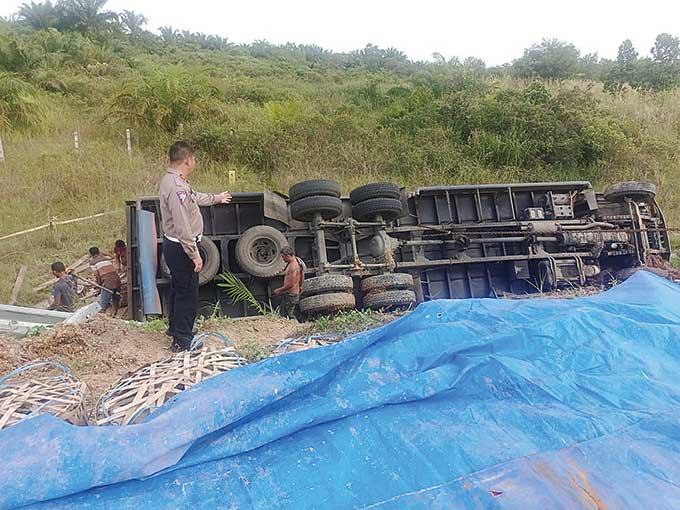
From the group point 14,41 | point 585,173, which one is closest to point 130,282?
point 585,173

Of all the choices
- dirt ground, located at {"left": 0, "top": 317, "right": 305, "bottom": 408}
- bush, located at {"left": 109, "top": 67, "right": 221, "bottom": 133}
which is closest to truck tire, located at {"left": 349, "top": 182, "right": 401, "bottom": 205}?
dirt ground, located at {"left": 0, "top": 317, "right": 305, "bottom": 408}

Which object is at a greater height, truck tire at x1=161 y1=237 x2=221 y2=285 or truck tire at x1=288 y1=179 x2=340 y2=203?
truck tire at x1=288 y1=179 x2=340 y2=203

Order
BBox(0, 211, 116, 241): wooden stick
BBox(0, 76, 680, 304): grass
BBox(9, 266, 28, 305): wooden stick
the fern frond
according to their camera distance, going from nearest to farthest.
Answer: the fern frond < BBox(9, 266, 28, 305): wooden stick < BBox(0, 211, 116, 241): wooden stick < BBox(0, 76, 680, 304): grass

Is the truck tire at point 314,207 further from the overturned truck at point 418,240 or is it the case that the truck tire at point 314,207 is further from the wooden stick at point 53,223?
the wooden stick at point 53,223

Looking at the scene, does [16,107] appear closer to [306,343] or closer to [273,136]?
[273,136]

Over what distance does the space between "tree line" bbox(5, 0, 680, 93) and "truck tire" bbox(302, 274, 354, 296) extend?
13812mm

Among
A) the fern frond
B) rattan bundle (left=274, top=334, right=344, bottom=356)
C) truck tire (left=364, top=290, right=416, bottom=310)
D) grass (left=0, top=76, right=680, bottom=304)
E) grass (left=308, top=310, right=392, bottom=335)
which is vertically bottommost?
rattan bundle (left=274, top=334, right=344, bottom=356)

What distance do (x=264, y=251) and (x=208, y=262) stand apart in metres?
0.72

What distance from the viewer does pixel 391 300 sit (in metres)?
5.62

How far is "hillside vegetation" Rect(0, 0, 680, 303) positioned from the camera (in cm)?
1004

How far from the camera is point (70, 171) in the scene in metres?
10.3

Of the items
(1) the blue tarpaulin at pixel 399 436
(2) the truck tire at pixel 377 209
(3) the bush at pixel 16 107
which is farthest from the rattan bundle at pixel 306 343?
(3) the bush at pixel 16 107

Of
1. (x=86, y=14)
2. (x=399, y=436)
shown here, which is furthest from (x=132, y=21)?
(x=399, y=436)

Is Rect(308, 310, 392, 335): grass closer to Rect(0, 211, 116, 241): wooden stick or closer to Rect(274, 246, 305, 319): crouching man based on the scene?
Rect(274, 246, 305, 319): crouching man
